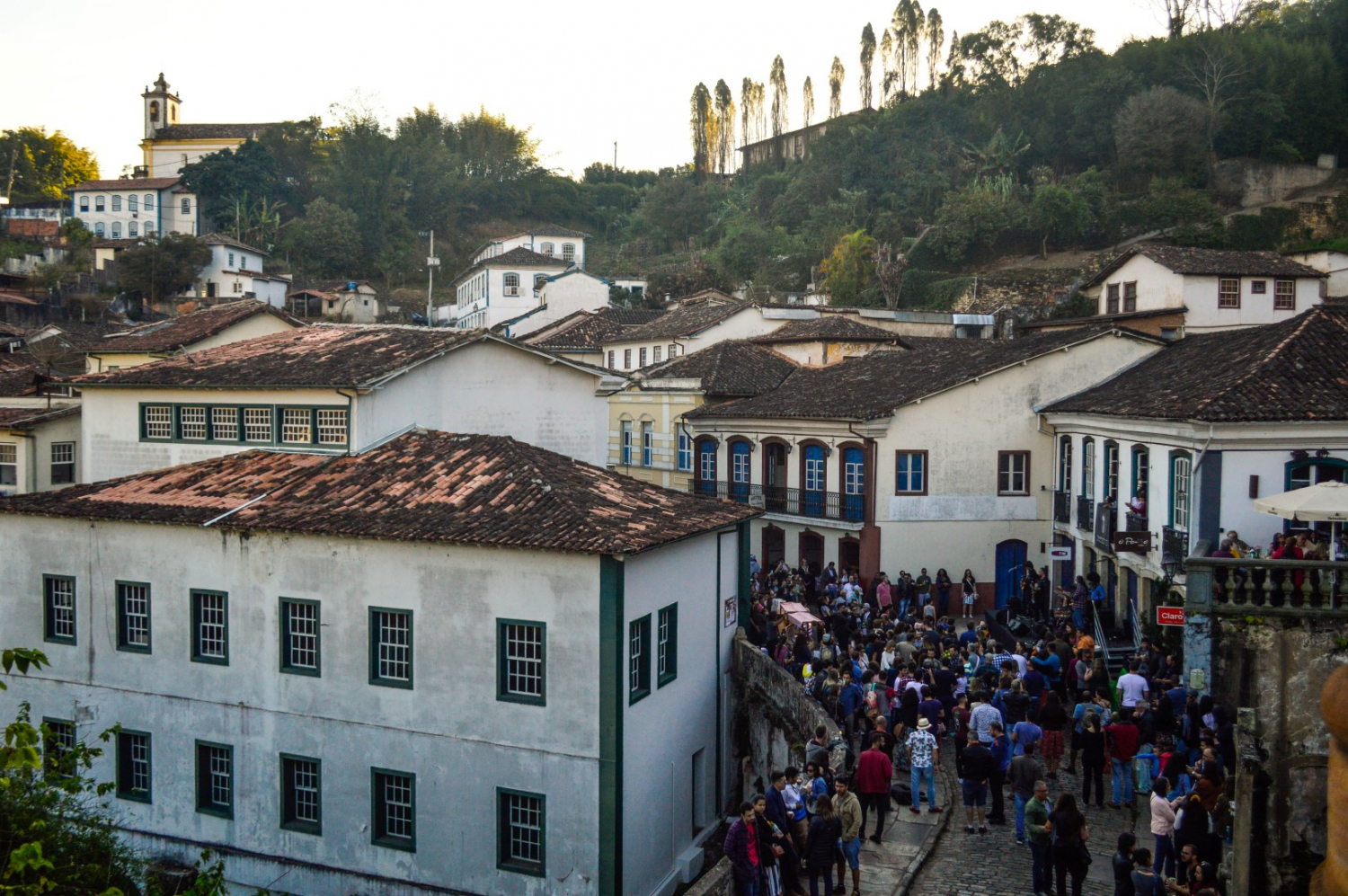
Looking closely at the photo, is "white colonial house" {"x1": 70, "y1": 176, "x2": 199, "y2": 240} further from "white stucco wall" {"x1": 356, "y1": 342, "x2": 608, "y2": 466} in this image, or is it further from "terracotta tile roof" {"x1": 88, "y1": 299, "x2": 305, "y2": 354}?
"white stucco wall" {"x1": 356, "y1": 342, "x2": 608, "y2": 466}

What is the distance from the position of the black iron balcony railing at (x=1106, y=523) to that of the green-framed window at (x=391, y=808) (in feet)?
52.8

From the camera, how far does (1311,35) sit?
70.1 m

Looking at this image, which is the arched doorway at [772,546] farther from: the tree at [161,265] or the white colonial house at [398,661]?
the tree at [161,265]

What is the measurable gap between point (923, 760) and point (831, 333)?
27.4m

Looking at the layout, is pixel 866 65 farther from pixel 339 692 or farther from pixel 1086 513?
pixel 339 692

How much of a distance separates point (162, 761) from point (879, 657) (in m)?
12.6

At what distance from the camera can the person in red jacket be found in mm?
14336

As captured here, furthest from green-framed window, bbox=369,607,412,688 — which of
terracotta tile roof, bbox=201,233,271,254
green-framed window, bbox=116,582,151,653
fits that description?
terracotta tile roof, bbox=201,233,271,254

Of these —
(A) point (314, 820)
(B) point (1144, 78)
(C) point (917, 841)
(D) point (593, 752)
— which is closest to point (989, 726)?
(C) point (917, 841)

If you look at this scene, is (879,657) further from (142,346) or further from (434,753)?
(142,346)

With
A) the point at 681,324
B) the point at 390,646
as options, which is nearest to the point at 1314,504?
the point at 390,646

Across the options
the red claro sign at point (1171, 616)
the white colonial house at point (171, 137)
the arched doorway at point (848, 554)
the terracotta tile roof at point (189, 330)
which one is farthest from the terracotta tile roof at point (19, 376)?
the white colonial house at point (171, 137)

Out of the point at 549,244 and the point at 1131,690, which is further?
the point at 549,244

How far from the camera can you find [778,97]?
10481cm
